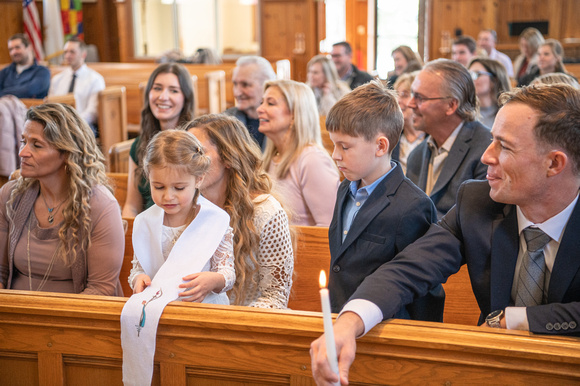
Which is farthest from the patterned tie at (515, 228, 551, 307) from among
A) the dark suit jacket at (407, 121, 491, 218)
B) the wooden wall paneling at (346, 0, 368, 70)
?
the wooden wall paneling at (346, 0, 368, 70)

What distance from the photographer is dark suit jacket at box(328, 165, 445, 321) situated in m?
1.83

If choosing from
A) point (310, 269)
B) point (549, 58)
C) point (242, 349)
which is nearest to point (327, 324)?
point (242, 349)

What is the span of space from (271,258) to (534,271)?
95 centimetres

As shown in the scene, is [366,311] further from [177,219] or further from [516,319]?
[177,219]

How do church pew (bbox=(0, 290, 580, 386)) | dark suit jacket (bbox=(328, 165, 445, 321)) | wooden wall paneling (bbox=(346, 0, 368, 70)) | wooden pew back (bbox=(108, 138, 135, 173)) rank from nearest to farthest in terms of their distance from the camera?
1. church pew (bbox=(0, 290, 580, 386))
2. dark suit jacket (bbox=(328, 165, 445, 321))
3. wooden pew back (bbox=(108, 138, 135, 173))
4. wooden wall paneling (bbox=(346, 0, 368, 70))

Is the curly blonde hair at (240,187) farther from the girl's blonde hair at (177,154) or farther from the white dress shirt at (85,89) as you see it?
the white dress shirt at (85,89)

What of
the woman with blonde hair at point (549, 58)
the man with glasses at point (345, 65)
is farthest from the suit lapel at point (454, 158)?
the man with glasses at point (345, 65)

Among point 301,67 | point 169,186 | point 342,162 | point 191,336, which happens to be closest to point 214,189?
point 169,186

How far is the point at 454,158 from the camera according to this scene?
2.99 metres

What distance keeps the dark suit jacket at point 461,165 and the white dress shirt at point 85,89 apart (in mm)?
5011

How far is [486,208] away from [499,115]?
27cm

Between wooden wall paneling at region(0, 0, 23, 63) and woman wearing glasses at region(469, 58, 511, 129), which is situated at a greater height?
wooden wall paneling at region(0, 0, 23, 63)

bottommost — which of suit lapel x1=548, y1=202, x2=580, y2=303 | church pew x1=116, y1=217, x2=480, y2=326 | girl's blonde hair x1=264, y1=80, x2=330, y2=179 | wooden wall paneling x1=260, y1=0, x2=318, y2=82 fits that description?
church pew x1=116, y1=217, x2=480, y2=326

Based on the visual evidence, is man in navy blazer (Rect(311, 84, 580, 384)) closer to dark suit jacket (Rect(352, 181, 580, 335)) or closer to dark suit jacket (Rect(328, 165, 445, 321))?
dark suit jacket (Rect(352, 181, 580, 335))
